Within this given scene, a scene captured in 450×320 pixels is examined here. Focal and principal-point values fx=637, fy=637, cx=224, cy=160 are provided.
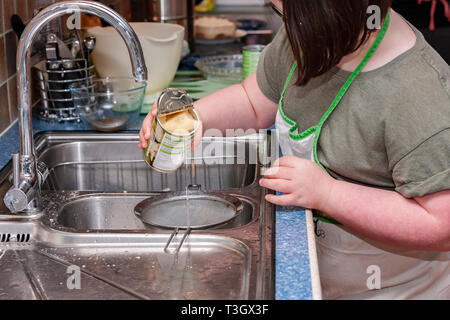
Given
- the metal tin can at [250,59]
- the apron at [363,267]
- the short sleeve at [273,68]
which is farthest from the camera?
the metal tin can at [250,59]

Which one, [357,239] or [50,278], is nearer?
[50,278]

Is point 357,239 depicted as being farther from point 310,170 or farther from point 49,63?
point 49,63

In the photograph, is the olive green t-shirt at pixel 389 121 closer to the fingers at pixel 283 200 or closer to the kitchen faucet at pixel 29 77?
the fingers at pixel 283 200

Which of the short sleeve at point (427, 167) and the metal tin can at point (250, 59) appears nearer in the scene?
the short sleeve at point (427, 167)

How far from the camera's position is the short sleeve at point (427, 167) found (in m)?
0.98

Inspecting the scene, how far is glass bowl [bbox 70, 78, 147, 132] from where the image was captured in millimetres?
1500

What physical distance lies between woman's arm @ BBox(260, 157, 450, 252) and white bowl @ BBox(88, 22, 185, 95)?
745mm

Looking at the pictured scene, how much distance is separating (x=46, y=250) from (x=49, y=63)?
670 millimetres

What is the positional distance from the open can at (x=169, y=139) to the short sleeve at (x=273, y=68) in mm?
298

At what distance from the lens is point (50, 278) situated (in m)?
0.95

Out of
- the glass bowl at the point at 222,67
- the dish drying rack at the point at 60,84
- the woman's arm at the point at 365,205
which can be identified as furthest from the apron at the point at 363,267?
the glass bowl at the point at 222,67

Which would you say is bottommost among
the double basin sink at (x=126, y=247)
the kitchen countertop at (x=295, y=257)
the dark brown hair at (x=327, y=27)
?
the double basin sink at (x=126, y=247)
